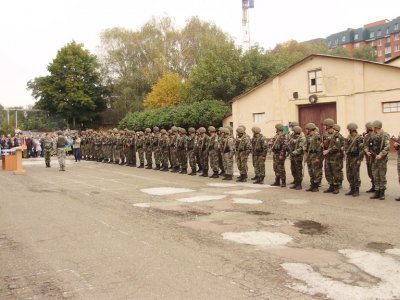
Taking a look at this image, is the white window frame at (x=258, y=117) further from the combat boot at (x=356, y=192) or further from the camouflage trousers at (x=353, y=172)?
the combat boot at (x=356, y=192)

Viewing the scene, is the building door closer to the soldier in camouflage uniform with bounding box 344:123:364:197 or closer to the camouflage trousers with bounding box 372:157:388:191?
the soldier in camouflage uniform with bounding box 344:123:364:197

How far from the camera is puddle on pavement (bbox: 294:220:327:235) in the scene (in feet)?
23.7

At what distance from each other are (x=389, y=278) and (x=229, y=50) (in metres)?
30.0

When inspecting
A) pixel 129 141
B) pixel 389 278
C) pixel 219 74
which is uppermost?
pixel 219 74

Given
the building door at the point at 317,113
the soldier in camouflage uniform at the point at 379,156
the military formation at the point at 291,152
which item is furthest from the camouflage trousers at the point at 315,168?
the building door at the point at 317,113

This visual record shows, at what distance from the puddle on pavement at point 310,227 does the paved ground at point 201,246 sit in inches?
0.7

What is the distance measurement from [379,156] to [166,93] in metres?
33.0

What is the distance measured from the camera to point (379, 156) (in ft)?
33.4

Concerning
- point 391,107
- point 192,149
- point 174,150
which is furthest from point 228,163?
point 391,107

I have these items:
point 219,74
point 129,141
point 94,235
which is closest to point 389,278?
point 94,235

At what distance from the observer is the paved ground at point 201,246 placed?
15.8 feet

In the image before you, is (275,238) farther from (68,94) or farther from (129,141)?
(68,94)

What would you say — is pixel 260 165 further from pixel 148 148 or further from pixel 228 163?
pixel 148 148

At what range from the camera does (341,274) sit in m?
5.12
